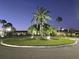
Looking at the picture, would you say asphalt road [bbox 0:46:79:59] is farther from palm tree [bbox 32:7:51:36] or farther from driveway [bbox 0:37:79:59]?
palm tree [bbox 32:7:51:36]

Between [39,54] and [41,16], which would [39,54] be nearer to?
[39,54]

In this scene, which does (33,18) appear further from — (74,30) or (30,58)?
(74,30)

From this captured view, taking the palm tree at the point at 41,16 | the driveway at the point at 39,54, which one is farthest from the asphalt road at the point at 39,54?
the palm tree at the point at 41,16

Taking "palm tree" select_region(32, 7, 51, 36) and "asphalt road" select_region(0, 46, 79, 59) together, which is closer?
"asphalt road" select_region(0, 46, 79, 59)

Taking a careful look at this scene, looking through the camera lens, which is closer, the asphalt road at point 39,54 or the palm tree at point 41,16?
the asphalt road at point 39,54

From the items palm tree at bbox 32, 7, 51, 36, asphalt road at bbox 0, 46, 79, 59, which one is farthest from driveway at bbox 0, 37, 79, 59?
→ palm tree at bbox 32, 7, 51, 36

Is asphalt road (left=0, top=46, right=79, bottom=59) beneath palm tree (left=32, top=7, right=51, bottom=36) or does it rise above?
beneath

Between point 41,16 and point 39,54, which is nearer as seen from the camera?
point 39,54

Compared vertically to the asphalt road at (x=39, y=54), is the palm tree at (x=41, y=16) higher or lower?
higher

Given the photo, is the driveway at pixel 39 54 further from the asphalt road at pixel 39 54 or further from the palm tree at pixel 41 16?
the palm tree at pixel 41 16

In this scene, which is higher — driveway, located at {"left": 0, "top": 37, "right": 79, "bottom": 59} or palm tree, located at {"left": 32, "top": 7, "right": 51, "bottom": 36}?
palm tree, located at {"left": 32, "top": 7, "right": 51, "bottom": 36}

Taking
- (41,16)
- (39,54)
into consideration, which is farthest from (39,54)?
(41,16)

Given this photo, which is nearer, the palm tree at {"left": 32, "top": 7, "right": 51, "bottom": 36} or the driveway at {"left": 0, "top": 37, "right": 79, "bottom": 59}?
the driveway at {"left": 0, "top": 37, "right": 79, "bottom": 59}

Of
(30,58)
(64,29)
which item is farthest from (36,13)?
(64,29)
